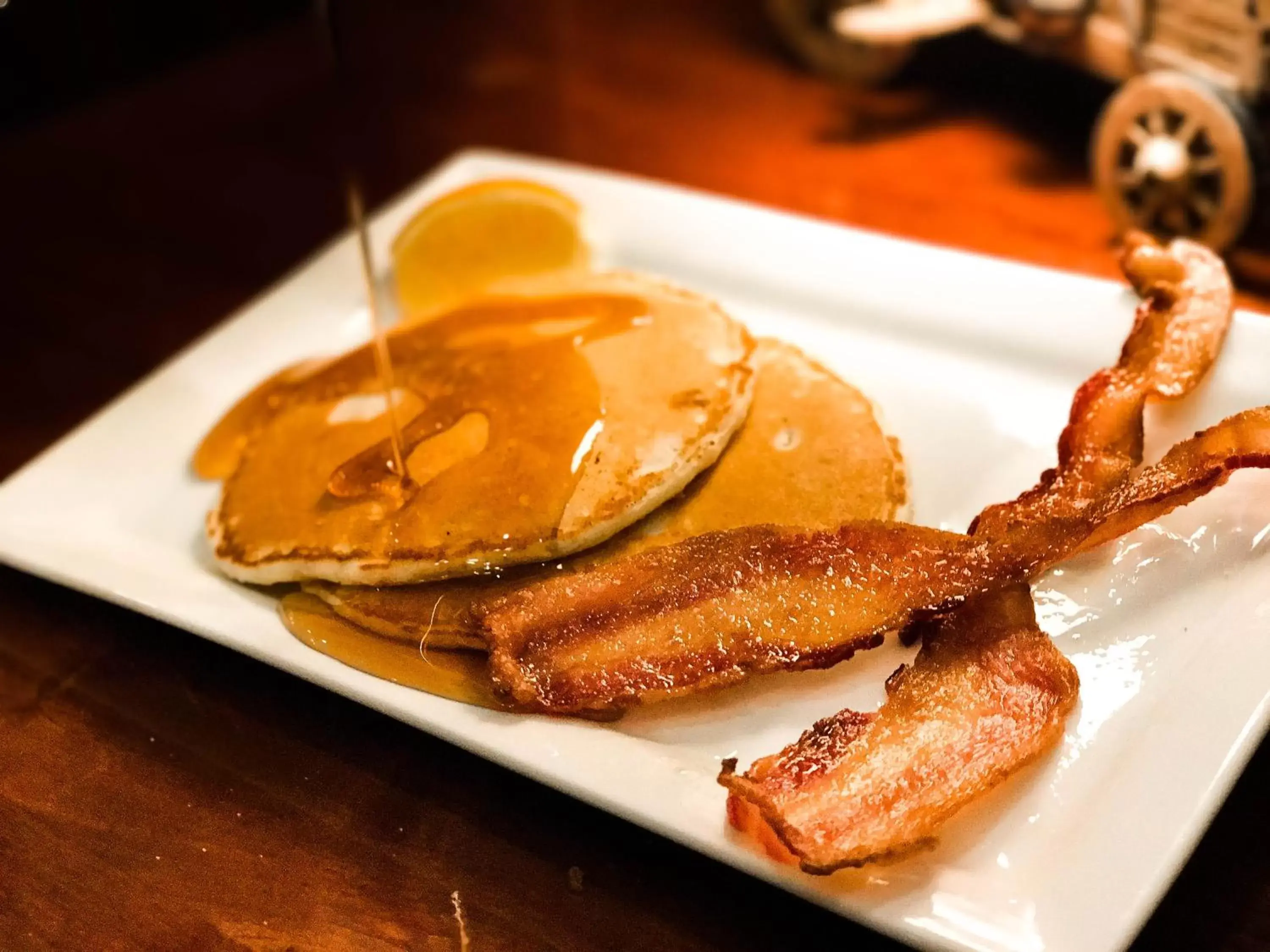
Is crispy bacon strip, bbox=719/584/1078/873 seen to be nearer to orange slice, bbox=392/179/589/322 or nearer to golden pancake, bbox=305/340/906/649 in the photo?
golden pancake, bbox=305/340/906/649

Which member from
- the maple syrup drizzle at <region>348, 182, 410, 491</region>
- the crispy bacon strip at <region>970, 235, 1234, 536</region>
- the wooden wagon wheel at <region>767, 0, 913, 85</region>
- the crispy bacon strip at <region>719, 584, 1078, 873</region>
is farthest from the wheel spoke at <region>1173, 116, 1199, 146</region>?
the maple syrup drizzle at <region>348, 182, 410, 491</region>

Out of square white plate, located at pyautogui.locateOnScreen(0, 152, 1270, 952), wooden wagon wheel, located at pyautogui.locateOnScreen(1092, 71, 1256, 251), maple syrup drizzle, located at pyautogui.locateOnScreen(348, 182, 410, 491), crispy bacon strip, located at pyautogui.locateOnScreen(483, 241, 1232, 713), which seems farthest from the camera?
wooden wagon wheel, located at pyautogui.locateOnScreen(1092, 71, 1256, 251)

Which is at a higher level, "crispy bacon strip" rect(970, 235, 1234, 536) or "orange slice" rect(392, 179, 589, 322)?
"crispy bacon strip" rect(970, 235, 1234, 536)

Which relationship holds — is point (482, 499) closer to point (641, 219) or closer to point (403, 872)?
point (403, 872)

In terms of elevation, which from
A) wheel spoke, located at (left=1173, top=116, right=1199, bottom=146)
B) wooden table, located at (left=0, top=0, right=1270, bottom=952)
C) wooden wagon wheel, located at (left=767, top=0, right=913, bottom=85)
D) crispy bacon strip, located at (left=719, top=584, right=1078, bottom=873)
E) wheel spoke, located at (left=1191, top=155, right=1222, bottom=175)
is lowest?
wooden table, located at (left=0, top=0, right=1270, bottom=952)

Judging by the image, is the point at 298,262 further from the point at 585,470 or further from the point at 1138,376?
the point at 1138,376

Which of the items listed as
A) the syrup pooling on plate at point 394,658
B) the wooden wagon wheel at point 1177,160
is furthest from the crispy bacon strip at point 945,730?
the wooden wagon wheel at point 1177,160

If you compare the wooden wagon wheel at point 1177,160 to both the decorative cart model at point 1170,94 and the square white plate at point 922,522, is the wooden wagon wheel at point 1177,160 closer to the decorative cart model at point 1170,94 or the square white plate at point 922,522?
the decorative cart model at point 1170,94

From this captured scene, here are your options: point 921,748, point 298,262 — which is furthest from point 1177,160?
point 298,262
